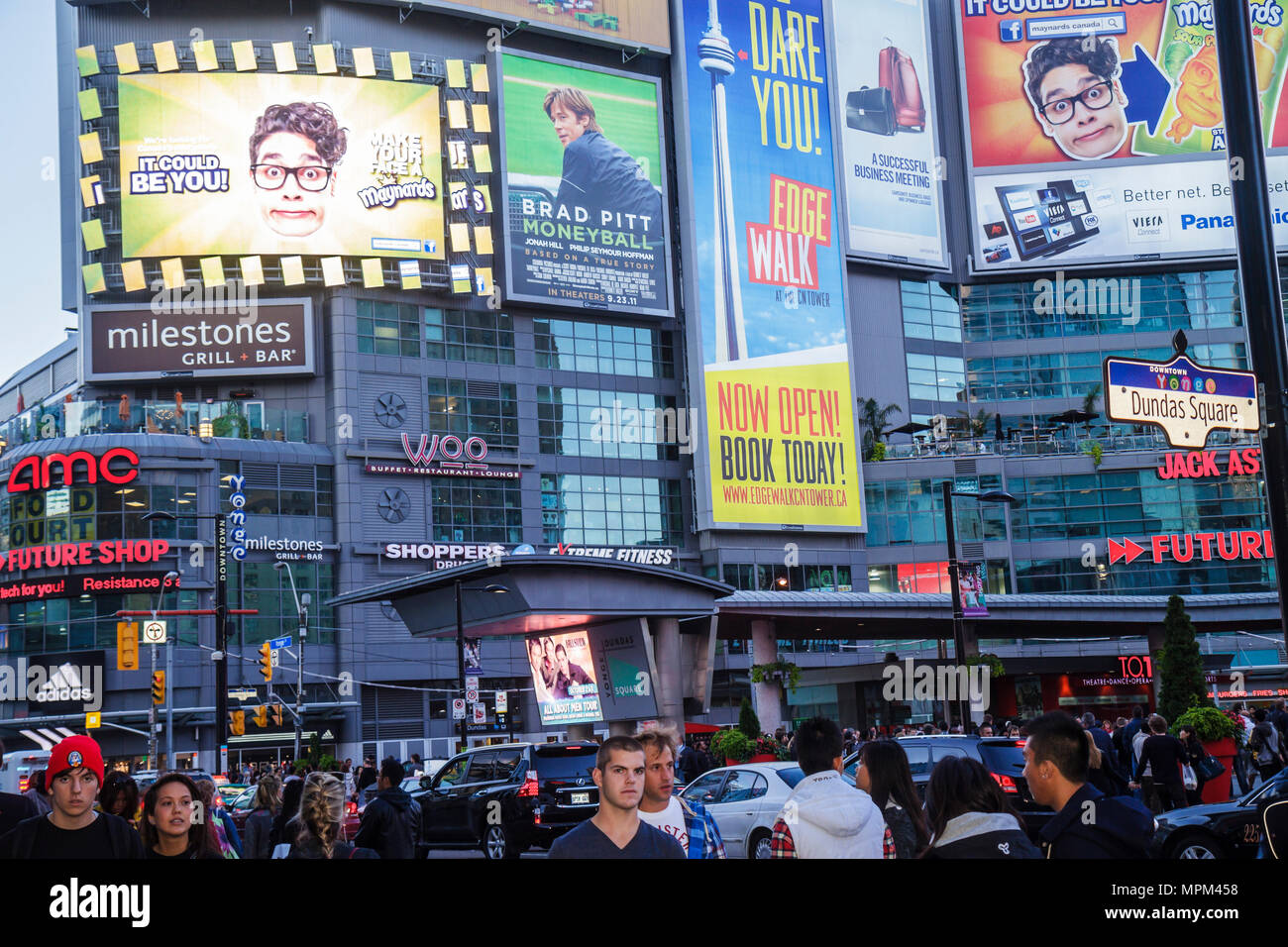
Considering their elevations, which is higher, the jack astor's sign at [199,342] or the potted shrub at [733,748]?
the jack astor's sign at [199,342]

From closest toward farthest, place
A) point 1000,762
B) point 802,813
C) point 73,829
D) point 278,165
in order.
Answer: point 73,829, point 802,813, point 1000,762, point 278,165

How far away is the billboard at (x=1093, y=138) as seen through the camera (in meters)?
85.8

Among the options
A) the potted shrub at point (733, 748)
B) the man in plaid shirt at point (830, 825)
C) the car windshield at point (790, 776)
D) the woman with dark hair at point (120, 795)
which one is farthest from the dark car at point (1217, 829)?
the potted shrub at point (733, 748)

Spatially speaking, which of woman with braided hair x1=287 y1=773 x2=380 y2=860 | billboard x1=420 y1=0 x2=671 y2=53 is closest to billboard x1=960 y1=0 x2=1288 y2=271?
billboard x1=420 y1=0 x2=671 y2=53

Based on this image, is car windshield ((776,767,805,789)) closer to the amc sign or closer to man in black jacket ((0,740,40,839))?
man in black jacket ((0,740,40,839))

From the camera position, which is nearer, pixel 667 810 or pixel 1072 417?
pixel 667 810

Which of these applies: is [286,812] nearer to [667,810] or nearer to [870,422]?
[667,810]

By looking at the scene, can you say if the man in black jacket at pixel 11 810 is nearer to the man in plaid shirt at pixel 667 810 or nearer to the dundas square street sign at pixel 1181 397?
the man in plaid shirt at pixel 667 810

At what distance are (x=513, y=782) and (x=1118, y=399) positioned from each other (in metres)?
14.8

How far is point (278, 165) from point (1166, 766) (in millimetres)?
58324

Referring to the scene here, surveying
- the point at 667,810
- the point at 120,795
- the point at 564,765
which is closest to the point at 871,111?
the point at 564,765

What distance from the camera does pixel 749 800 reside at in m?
19.0

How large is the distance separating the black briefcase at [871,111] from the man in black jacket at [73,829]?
8071cm

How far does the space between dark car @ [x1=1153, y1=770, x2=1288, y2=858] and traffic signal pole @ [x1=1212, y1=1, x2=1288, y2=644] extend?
8.07 metres
